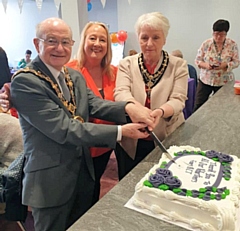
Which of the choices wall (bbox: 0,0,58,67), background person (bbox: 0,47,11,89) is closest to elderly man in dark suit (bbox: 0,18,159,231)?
background person (bbox: 0,47,11,89)

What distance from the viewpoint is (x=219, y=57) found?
11.1ft

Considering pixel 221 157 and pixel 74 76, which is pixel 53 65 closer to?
pixel 74 76

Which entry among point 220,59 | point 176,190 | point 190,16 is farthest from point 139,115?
point 190,16

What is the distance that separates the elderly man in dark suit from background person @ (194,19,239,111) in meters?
2.26

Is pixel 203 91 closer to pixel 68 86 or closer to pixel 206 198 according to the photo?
pixel 68 86

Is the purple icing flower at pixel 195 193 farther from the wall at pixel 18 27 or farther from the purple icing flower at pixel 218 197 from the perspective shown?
the wall at pixel 18 27

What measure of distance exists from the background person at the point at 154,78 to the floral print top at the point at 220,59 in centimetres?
195

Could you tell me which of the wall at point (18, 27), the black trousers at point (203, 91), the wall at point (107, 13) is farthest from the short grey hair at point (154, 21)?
the wall at point (18, 27)

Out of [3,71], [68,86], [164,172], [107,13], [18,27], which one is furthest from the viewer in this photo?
[18,27]

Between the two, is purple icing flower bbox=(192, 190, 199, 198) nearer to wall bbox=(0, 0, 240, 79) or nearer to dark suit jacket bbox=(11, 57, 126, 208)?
dark suit jacket bbox=(11, 57, 126, 208)

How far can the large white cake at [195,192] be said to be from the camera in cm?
91

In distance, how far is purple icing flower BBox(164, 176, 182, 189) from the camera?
1.00 m

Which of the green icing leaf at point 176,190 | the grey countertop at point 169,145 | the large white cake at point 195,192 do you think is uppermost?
the green icing leaf at point 176,190

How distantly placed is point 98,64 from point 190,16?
387 centimetres
